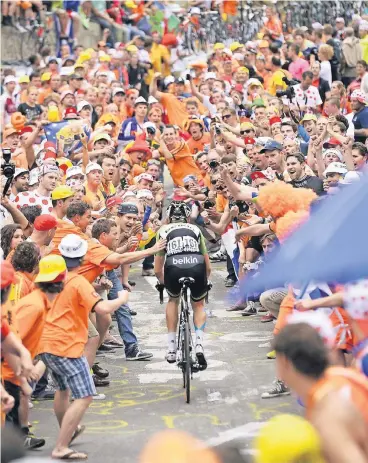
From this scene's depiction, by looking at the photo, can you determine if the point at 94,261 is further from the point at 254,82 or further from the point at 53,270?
the point at 254,82

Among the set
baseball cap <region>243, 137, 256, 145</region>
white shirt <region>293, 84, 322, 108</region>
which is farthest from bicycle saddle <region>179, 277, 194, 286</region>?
white shirt <region>293, 84, 322, 108</region>

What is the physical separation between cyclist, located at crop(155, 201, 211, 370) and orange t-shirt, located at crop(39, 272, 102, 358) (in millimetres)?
2009

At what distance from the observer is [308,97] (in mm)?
21609

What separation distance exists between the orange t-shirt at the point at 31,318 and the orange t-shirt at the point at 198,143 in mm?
10286

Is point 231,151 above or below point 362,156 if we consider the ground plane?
below

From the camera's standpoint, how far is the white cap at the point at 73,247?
9.76 m

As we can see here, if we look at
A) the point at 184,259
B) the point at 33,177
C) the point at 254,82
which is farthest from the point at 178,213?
the point at 254,82

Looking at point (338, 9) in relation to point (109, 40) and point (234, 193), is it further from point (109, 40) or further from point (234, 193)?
point (234, 193)

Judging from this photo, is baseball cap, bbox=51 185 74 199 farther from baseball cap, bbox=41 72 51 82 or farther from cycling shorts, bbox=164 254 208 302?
baseball cap, bbox=41 72 51 82

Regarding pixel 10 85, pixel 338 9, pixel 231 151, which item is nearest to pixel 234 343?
pixel 231 151

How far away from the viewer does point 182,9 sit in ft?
107

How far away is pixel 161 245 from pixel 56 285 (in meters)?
2.17

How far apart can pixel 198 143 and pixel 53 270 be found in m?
10.4

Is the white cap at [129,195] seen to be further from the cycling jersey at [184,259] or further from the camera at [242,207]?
the cycling jersey at [184,259]
